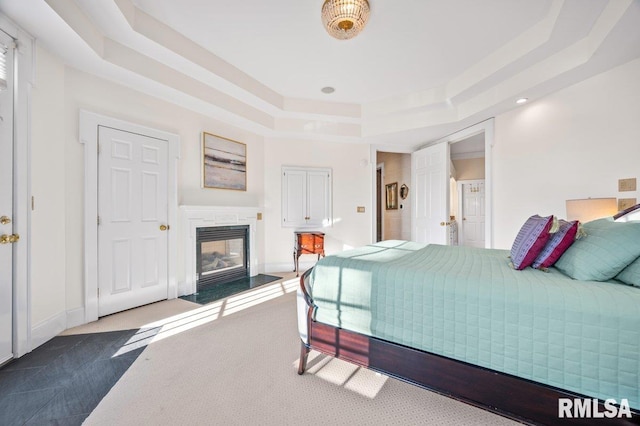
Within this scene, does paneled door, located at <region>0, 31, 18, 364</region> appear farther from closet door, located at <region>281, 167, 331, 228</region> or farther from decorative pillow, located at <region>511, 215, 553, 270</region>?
decorative pillow, located at <region>511, 215, 553, 270</region>

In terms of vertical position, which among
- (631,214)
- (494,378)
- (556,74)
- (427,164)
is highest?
(556,74)

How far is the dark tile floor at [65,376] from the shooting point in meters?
1.38

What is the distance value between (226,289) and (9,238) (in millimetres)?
2121

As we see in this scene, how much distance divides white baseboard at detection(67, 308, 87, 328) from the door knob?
0.91m

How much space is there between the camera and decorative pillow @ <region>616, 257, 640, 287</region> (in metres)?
1.17

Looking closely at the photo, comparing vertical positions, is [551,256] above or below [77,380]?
above

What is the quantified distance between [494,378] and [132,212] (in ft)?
11.1

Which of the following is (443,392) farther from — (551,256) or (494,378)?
(551,256)

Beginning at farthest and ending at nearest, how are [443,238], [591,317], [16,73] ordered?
[443,238], [16,73], [591,317]

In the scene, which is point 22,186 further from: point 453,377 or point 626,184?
point 626,184

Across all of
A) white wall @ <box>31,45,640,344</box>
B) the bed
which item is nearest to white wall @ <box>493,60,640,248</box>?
white wall @ <box>31,45,640,344</box>

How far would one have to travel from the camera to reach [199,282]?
3.50 meters

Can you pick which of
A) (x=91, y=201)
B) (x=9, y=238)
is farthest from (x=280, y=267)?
Answer: (x=9, y=238)

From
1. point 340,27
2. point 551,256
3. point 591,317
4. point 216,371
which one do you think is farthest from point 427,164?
point 216,371
